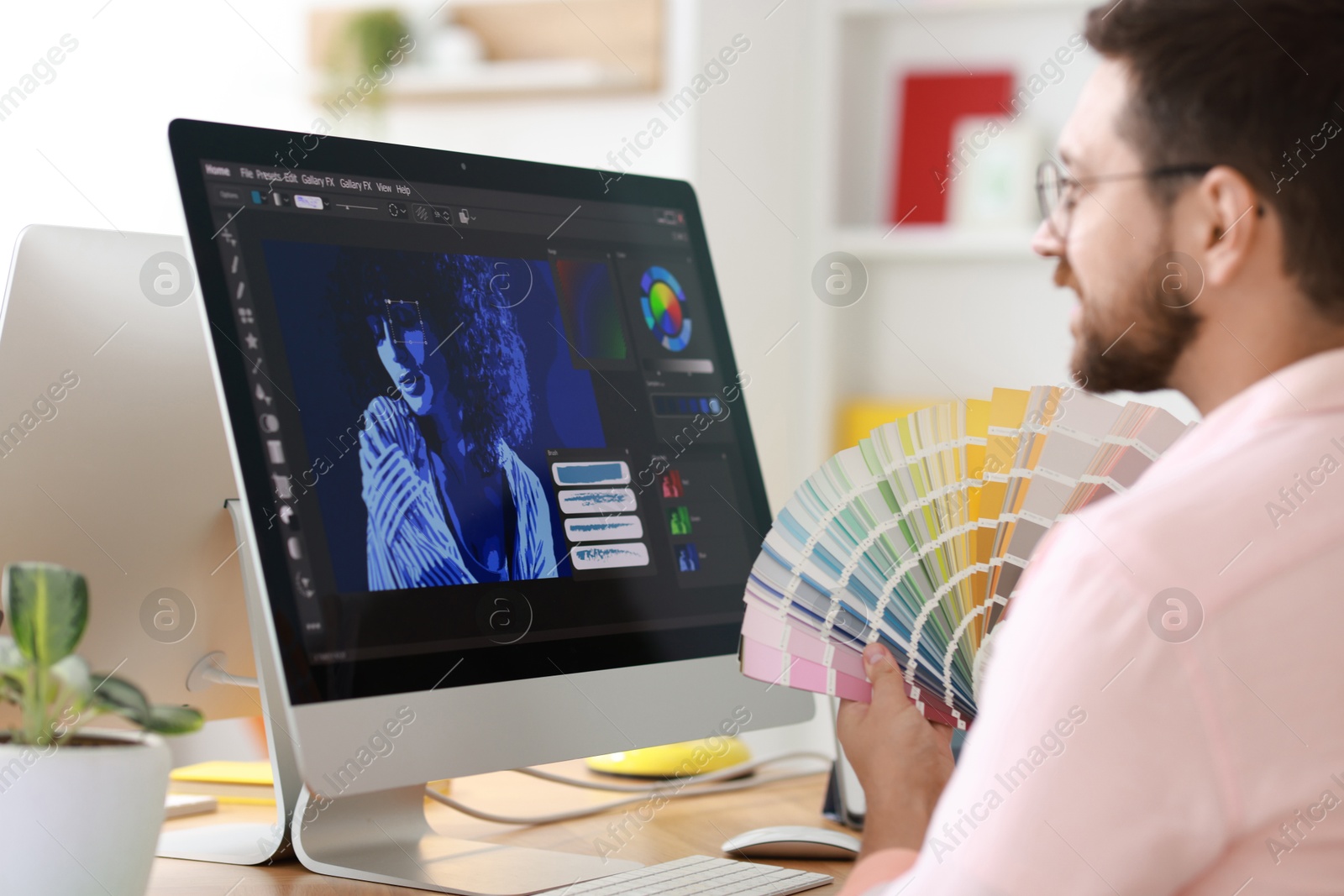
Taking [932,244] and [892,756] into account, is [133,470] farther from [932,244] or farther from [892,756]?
[932,244]

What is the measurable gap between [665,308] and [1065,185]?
1.34ft

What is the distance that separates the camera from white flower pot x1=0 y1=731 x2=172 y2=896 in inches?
28.2

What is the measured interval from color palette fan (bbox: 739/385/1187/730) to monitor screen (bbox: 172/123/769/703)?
158 millimetres

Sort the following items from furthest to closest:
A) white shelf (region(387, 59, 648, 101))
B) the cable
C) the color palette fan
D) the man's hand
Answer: white shelf (region(387, 59, 648, 101))
the cable
the color palette fan
the man's hand

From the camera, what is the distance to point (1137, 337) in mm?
835

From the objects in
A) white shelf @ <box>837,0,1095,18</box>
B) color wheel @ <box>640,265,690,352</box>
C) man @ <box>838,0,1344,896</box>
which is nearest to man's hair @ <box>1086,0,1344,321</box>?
man @ <box>838,0,1344,896</box>

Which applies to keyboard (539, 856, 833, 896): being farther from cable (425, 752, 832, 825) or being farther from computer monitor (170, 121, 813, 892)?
cable (425, 752, 832, 825)

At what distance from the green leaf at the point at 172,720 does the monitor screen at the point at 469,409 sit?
104 mm

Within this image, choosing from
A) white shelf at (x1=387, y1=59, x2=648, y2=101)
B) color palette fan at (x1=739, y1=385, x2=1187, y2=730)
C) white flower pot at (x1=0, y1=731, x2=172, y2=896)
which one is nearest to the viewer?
white flower pot at (x1=0, y1=731, x2=172, y2=896)

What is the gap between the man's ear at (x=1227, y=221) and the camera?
0.77m

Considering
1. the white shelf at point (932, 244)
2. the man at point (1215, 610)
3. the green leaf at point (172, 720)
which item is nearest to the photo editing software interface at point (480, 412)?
the green leaf at point (172, 720)

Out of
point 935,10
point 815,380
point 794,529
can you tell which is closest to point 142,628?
point 794,529

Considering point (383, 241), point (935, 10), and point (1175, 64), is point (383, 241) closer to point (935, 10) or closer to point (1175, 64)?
point (1175, 64)

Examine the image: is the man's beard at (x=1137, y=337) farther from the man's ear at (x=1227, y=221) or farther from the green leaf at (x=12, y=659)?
the green leaf at (x=12, y=659)
